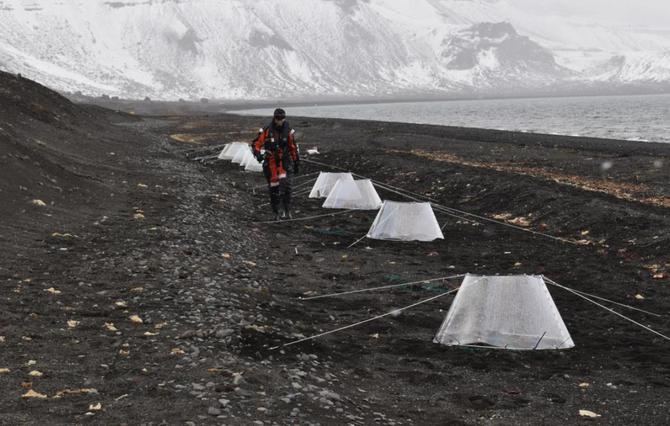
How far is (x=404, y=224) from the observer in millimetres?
17188

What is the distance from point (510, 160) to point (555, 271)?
71.4 ft

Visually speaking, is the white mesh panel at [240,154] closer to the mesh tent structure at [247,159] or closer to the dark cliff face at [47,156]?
the mesh tent structure at [247,159]

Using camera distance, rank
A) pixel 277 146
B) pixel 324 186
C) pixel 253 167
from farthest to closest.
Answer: pixel 253 167 → pixel 324 186 → pixel 277 146

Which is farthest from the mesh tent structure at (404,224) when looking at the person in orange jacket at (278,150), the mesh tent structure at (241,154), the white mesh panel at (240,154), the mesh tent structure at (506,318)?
the white mesh panel at (240,154)

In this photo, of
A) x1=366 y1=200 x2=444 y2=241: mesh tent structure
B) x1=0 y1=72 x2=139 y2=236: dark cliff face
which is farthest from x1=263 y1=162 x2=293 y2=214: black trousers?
x1=0 y1=72 x2=139 y2=236: dark cliff face

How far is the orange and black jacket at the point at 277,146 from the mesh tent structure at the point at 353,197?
4634 millimetres

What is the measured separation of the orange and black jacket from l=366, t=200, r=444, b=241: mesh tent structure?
2.59m

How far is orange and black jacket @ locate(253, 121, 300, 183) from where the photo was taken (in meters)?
16.9

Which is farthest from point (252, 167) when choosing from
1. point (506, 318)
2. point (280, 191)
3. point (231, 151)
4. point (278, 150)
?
point (506, 318)

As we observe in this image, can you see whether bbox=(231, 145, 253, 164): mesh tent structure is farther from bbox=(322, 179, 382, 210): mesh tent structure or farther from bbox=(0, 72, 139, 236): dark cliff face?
bbox=(322, 179, 382, 210): mesh tent structure

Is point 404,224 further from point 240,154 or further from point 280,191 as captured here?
point 240,154

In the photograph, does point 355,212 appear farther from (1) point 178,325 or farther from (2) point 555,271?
(1) point 178,325

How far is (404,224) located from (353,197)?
469cm

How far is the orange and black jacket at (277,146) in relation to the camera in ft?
55.6
